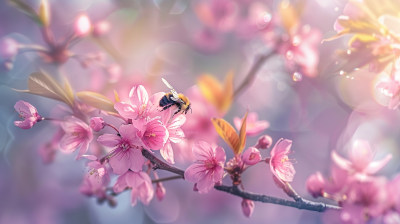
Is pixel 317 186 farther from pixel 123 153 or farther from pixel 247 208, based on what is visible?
pixel 123 153

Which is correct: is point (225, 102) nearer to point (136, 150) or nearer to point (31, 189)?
point (136, 150)

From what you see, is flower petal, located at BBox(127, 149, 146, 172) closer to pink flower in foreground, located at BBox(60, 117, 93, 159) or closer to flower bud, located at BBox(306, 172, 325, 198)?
pink flower in foreground, located at BBox(60, 117, 93, 159)

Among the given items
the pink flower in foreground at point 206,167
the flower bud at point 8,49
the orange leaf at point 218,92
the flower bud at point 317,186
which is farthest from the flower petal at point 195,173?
the flower bud at point 8,49

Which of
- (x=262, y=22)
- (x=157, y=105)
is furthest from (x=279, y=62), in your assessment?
(x=157, y=105)

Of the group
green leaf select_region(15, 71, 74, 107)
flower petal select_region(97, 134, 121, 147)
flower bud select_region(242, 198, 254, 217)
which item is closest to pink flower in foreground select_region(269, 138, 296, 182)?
flower bud select_region(242, 198, 254, 217)

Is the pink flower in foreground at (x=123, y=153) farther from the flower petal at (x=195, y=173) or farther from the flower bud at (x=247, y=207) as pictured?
the flower bud at (x=247, y=207)

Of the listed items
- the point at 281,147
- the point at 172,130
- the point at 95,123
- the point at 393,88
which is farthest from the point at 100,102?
the point at 393,88
